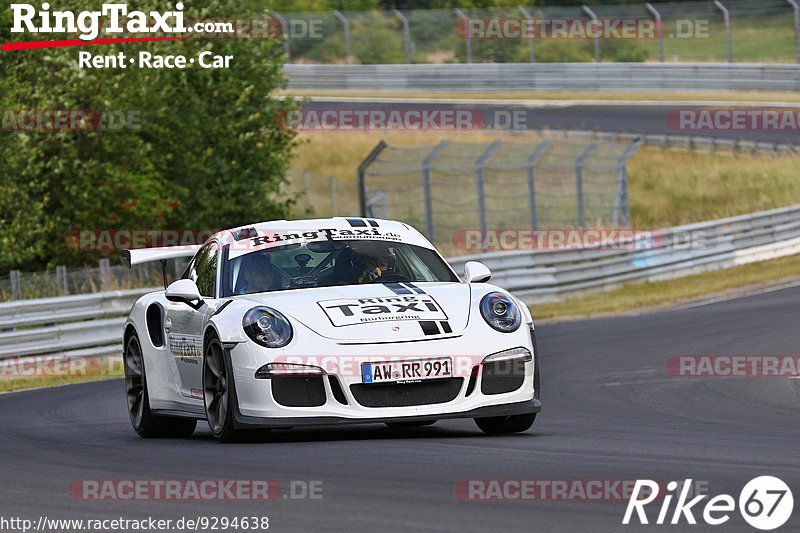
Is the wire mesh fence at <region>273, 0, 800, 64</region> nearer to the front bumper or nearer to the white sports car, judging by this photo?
the white sports car

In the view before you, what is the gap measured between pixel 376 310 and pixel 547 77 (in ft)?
125

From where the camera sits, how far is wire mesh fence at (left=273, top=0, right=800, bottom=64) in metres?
41.1

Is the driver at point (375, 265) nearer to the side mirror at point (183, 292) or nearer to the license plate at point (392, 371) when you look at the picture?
the side mirror at point (183, 292)

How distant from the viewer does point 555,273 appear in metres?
24.2

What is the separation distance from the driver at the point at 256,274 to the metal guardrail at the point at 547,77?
34.2 metres

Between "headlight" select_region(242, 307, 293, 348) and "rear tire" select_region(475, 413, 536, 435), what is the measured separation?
4.57 feet

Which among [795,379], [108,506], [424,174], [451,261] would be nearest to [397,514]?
[108,506]

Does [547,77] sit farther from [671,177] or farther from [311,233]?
[311,233]

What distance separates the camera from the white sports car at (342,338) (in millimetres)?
8227

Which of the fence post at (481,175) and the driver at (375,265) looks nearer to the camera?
the driver at (375,265)

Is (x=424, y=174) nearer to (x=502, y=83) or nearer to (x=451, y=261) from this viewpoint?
(x=451, y=261)

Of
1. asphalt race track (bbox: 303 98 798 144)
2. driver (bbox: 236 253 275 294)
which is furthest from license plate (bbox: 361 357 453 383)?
asphalt race track (bbox: 303 98 798 144)

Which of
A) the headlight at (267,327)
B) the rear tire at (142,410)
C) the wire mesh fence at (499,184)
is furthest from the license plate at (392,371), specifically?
the wire mesh fence at (499,184)

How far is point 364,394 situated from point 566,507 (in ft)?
8.90
